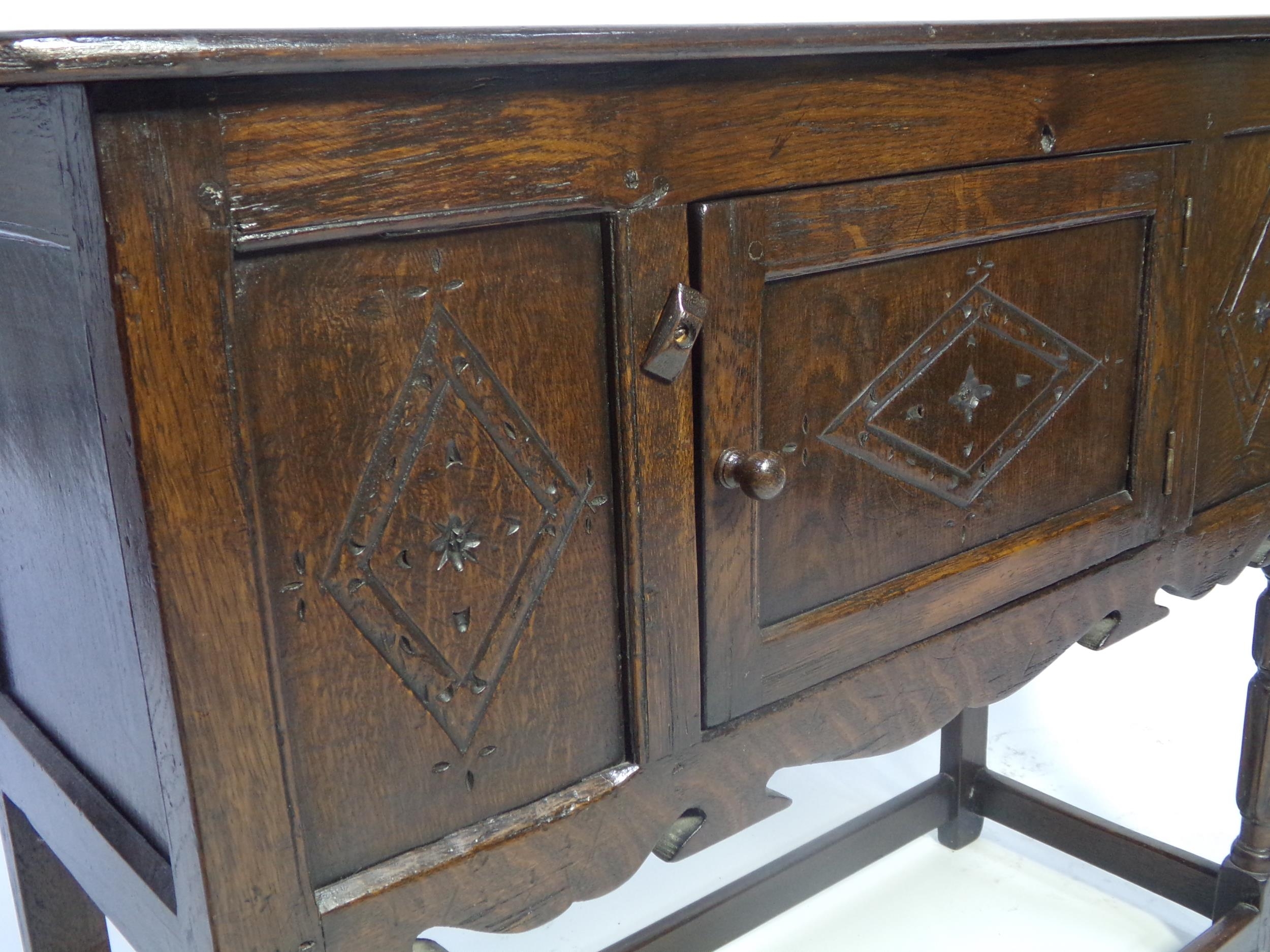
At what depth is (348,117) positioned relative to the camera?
32.5 inches

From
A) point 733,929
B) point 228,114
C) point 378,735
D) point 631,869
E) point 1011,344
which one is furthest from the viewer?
point 733,929

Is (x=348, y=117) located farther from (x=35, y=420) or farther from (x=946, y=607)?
(x=946, y=607)

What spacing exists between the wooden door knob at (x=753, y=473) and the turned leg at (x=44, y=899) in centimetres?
90

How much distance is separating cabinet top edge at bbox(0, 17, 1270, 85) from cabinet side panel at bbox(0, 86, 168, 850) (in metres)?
0.05

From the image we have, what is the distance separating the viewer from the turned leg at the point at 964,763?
223 centimetres

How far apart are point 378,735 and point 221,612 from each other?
16 centimetres

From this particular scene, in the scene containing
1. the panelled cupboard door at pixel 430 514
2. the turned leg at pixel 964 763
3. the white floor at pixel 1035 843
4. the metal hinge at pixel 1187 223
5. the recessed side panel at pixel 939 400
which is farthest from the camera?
the turned leg at pixel 964 763

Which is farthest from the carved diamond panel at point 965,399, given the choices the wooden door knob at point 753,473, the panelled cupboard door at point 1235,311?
the panelled cupboard door at point 1235,311

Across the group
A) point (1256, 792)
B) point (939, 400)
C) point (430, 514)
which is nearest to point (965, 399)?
point (939, 400)

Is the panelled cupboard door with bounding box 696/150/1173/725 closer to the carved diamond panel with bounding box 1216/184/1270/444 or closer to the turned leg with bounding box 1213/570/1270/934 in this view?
the carved diamond panel with bounding box 1216/184/1270/444

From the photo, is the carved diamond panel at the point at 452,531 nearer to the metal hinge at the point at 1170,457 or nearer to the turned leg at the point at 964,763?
the metal hinge at the point at 1170,457

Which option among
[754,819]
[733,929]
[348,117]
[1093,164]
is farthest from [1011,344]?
[733,929]

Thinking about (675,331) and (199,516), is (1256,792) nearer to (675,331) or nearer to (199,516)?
(675,331)

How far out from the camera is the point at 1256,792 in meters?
1.90
